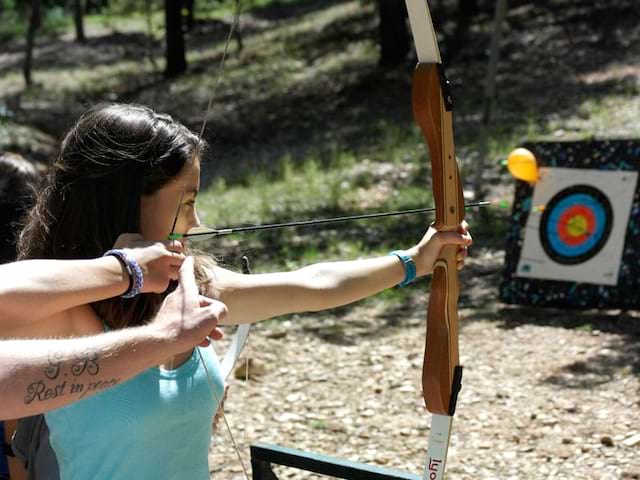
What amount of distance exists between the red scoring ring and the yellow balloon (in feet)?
0.69

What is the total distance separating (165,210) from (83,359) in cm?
46

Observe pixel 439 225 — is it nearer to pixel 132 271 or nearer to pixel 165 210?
pixel 165 210

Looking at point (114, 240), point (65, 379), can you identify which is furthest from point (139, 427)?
point (65, 379)

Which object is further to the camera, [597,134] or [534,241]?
[597,134]

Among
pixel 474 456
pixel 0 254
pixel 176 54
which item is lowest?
pixel 474 456

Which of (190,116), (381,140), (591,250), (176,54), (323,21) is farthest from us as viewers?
(323,21)

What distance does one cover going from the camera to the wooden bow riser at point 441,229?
1721 mm

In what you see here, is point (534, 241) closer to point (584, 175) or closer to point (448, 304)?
point (584, 175)

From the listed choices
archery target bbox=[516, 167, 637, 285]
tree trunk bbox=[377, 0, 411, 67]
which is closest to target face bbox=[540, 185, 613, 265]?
archery target bbox=[516, 167, 637, 285]

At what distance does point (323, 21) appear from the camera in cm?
1723

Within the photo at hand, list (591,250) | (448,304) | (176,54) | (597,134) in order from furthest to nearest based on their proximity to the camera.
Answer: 1. (176,54)
2. (597,134)
3. (591,250)
4. (448,304)

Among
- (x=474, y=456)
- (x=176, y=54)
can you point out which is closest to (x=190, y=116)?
(x=176, y=54)

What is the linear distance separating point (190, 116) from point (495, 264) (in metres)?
7.62

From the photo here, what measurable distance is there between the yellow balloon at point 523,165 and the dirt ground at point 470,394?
1.94ft
